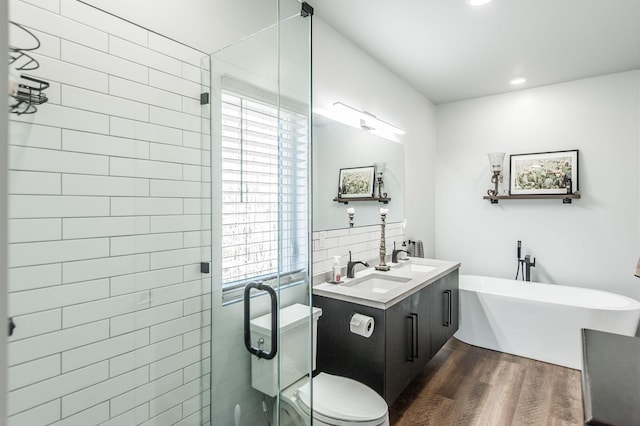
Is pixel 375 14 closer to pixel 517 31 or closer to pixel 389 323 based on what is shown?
pixel 517 31

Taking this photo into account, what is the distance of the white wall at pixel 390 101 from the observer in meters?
2.46

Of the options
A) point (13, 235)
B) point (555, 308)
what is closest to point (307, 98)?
point (13, 235)

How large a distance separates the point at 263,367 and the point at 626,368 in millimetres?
1260

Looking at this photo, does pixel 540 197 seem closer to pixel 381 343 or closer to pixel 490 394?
pixel 490 394

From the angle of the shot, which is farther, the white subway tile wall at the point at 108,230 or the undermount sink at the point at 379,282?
the undermount sink at the point at 379,282

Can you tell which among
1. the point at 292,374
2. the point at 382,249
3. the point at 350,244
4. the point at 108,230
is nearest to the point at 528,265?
the point at 382,249

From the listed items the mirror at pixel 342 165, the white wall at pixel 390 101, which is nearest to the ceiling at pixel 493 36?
the white wall at pixel 390 101

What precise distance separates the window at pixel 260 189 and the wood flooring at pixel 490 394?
1.58m

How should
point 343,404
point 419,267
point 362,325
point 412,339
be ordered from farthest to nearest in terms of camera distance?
point 419,267
point 412,339
point 362,325
point 343,404

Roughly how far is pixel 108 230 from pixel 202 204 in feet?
1.26

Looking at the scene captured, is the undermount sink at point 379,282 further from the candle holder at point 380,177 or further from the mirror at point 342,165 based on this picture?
the candle holder at point 380,177

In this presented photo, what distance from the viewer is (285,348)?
1382mm

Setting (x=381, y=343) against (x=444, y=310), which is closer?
(x=381, y=343)

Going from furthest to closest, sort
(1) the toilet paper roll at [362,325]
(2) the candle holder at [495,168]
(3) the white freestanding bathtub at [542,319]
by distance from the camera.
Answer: (2) the candle holder at [495,168]
(3) the white freestanding bathtub at [542,319]
(1) the toilet paper roll at [362,325]
